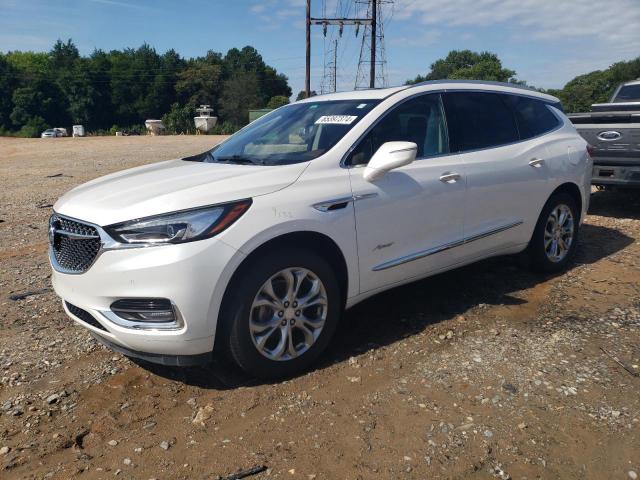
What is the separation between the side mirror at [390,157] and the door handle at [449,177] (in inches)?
24.5

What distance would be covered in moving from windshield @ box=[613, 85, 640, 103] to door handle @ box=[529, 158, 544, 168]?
7.02 meters

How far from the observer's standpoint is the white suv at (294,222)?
2986 millimetres

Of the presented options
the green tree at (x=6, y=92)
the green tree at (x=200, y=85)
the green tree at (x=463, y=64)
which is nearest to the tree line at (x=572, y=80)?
the green tree at (x=463, y=64)

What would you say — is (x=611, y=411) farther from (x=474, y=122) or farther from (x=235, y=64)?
(x=235, y=64)

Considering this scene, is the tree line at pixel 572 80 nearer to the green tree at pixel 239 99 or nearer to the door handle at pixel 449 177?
the green tree at pixel 239 99

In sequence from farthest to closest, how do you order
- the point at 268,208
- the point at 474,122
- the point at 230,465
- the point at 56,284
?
the point at 474,122
the point at 56,284
the point at 268,208
the point at 230,465

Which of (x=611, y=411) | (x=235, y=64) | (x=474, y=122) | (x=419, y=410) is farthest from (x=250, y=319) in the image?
(x=235, y=64)

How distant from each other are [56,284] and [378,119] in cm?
239

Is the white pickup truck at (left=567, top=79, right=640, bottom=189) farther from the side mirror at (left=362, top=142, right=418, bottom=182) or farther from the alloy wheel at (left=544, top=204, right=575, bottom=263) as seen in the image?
the side mirror at (left=362, top=142, right=418, bottom=182)

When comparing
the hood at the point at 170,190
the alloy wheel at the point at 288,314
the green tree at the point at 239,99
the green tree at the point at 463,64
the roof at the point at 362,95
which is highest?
the green tree at the point at 463,64

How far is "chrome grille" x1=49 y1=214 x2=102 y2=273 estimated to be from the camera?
123 inches

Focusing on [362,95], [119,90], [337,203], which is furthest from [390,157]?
[119,90]

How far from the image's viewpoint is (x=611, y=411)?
3.04 m

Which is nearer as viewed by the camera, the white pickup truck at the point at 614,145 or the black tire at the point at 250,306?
the black tire at the point at 250,306
